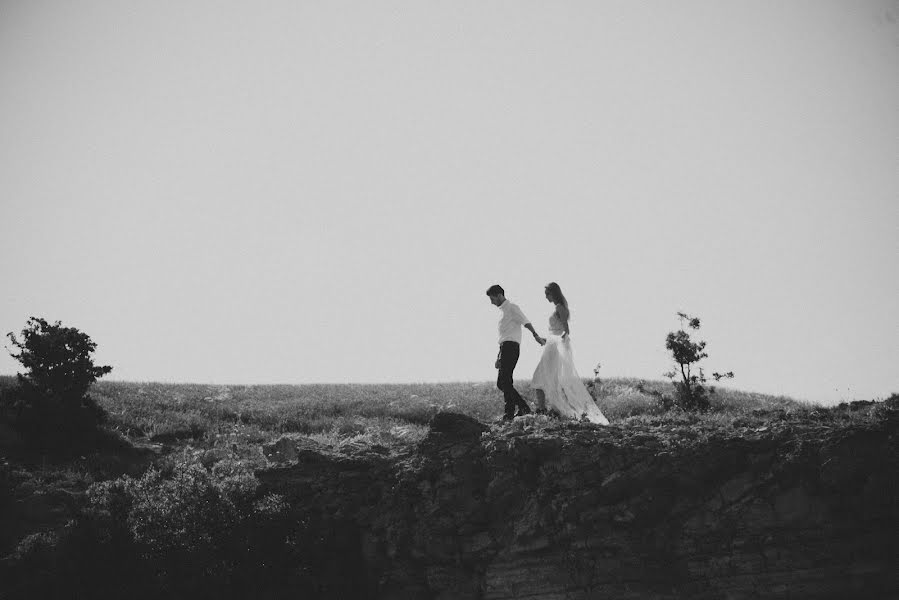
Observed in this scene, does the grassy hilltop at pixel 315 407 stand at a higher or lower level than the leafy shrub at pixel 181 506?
higher

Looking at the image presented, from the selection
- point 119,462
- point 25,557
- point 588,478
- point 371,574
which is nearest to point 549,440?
point 588,478

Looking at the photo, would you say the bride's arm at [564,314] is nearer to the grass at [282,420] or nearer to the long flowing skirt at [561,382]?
the long flowing skirt at [561,382]

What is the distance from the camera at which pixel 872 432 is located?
32.7 ft

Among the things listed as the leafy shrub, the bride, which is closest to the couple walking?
the bride

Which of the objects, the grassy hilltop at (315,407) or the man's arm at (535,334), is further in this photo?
the grassy hilltop at (315,407)

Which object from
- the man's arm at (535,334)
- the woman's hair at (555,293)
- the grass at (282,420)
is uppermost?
the woman's hair at (555,293)

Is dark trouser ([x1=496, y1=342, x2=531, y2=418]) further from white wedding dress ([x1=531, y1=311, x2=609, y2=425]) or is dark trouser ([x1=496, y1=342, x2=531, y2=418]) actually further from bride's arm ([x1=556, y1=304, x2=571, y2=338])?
bride's arm ([x1=556, y1=304, x2=571, y2=338])

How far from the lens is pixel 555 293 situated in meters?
15.3

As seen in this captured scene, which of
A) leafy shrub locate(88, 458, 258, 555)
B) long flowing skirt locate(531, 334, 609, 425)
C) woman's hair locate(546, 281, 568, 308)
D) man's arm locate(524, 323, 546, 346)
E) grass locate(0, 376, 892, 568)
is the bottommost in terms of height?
leafy shrub locate(88, 458, 258, 555)

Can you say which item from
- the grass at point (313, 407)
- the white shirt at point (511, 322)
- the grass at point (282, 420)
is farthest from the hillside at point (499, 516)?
the grass at point (313, 407)

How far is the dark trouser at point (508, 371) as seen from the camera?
14.0 metres

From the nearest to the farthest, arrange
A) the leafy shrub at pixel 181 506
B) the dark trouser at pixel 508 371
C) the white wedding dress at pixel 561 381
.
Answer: the leafy shrub at pixel 181 506
the dark trouser at pixel 508 371
the white wedding dress at pixel 561 381

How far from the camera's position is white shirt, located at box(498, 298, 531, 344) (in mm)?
14273

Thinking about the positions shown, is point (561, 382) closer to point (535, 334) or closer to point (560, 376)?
point (560, 376)
